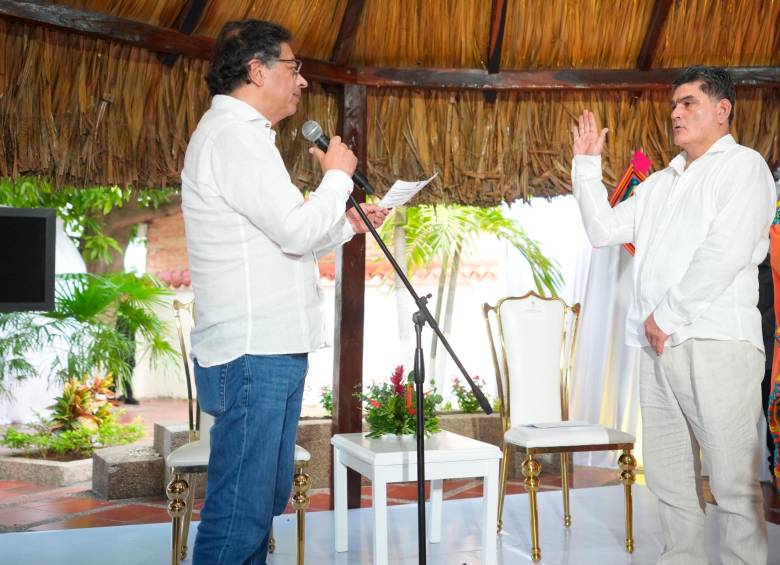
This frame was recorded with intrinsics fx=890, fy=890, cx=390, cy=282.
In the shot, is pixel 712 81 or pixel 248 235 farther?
pixel 712 81

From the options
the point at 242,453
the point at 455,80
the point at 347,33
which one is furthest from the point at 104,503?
the point at 242,453

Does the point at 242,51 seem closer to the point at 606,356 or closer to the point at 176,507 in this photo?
the point at 176,507

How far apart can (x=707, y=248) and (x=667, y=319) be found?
23cm

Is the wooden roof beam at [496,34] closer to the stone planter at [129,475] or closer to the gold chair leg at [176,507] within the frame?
the gold chair leg at [176,507]

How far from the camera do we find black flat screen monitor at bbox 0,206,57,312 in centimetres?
284

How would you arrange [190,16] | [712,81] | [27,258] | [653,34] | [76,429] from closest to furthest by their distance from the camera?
[712,81]
[27,258]
[190,16]
[653,34]
[76,429]

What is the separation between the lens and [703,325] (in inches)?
102

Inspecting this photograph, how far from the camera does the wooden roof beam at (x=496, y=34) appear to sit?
13.4 feet

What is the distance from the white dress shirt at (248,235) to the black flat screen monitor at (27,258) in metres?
0.96

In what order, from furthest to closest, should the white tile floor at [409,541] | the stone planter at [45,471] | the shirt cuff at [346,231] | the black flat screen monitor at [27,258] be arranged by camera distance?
1. the stone planter at [45,471]
2. the white tile floor at [409,541]
3. the black flat screen monitor at [27,258]
4. the shirt cuff at [346,231]

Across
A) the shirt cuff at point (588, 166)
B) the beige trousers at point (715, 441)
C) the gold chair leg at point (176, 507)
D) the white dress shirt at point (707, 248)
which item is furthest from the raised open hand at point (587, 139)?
the gold chair leg at point (176, 507)

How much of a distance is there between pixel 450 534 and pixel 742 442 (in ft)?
4.95

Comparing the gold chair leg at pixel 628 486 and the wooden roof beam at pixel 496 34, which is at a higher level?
the wooden roof beam at pixel 496 34

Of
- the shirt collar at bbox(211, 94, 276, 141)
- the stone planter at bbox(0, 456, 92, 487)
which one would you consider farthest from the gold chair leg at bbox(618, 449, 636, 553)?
the stone planter at bbox(0, 456, 92, 487)
